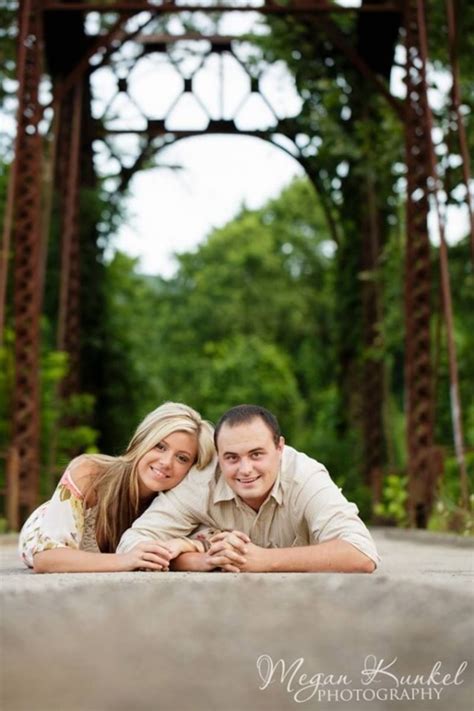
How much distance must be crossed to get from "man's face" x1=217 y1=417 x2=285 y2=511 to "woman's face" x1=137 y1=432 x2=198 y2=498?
0.32m

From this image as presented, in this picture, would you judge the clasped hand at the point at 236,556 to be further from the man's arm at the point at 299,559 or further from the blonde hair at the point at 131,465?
the blonde hair at the point at 131,465

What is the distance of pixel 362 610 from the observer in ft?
14.0

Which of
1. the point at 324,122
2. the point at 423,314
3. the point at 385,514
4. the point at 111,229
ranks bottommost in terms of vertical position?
the point at 385,514

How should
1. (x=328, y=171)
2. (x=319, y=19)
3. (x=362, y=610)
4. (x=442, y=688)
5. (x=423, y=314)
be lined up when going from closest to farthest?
(x=442, y=688), (x=362, y=610), (x=423, y=314), (x=319, y=19), (x=328, y=171)

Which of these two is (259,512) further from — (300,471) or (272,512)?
(300,471)

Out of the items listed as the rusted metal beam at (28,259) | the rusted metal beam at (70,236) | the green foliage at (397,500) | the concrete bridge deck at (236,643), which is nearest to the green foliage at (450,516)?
the green foliage at (397,500)

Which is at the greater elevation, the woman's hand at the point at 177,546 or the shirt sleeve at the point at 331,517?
the shirt sleeve at the point at 331,517

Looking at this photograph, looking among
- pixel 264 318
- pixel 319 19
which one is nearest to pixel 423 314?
pixel 319 19

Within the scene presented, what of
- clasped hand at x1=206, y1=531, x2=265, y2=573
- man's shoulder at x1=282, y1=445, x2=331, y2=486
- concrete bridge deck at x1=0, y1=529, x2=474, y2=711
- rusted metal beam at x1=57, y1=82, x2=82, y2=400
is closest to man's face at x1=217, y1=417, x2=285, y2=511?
man's shoulder at x1=282, y1=445, x2=331, y2=486

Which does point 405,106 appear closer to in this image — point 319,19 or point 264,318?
point 319,19

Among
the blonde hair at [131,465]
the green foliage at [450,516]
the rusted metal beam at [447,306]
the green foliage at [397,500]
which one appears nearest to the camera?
the blonde hair at [131,465]

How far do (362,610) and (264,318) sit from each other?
143 ft

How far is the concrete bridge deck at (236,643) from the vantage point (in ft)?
12.0

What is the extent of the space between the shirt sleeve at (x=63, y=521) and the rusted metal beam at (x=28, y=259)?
1053 cm
